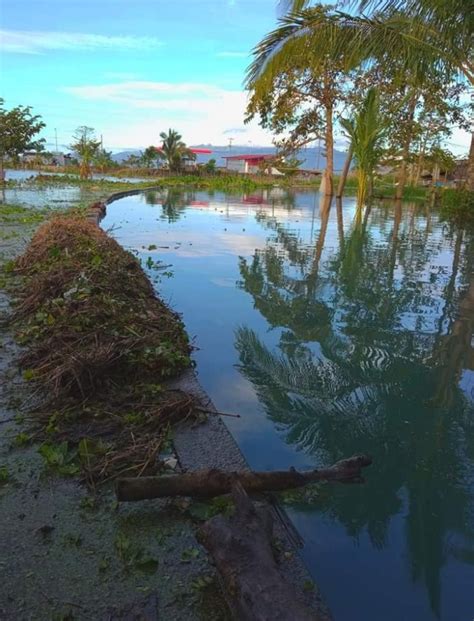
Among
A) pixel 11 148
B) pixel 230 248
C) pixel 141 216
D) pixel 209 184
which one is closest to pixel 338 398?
pixel 230 248

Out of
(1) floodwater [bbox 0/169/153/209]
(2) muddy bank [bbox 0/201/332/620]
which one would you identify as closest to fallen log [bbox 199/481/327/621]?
(2) muddy bank [bbox 0/201/332/620]

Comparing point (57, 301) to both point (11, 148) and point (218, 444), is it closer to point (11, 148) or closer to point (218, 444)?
point (218, 444)

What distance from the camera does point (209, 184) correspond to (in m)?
37.0

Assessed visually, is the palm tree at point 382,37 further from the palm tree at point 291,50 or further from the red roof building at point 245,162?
the red roof building at point 245,162

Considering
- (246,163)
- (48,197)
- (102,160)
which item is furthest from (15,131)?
(246,163)

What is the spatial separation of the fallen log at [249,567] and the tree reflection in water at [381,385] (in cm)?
56

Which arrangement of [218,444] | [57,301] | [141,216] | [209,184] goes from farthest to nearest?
[209,184] < [141,216] < [57,301] < [218,444]

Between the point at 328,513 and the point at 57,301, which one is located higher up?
the point at 57,301

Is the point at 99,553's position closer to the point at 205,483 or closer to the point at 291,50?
the point at 205,483

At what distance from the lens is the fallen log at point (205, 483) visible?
187 centimetres

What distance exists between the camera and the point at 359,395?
3191 mm

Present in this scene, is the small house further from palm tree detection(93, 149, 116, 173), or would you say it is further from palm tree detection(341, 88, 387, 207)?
palm tree detection(341, 88, 387, 207)

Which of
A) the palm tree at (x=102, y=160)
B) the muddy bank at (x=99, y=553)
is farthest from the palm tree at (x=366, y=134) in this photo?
the palm tree at (x=102, y=160)

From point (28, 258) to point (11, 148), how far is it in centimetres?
1842
